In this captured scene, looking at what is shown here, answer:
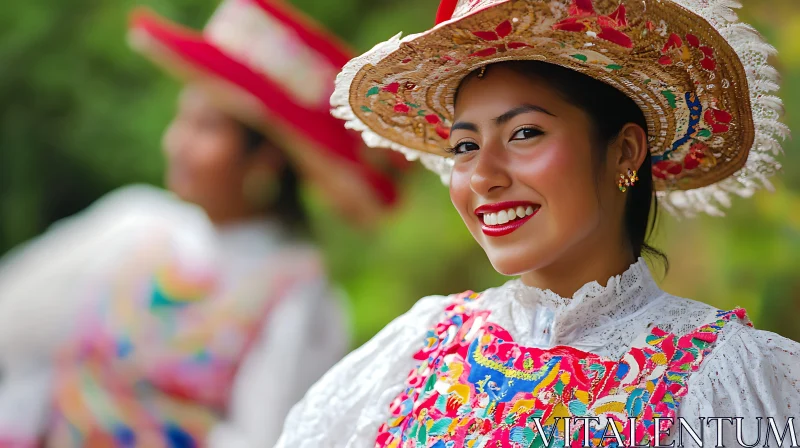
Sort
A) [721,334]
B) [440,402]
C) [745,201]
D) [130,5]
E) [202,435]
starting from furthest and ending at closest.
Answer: [130,5] → [202,435] → [745,201] → [440,402] → [721,334]

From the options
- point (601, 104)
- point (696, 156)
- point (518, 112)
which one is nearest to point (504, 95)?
point (518, 112)

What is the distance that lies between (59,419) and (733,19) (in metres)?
2.14

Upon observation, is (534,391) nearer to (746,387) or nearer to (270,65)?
(746,387)

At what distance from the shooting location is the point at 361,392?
5.11 feet

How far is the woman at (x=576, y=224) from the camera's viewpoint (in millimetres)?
1242

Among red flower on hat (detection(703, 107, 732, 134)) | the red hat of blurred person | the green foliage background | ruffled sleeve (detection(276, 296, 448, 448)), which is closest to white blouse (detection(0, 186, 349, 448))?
the red hat of blurred person

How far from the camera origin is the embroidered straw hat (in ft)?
→ 4.11

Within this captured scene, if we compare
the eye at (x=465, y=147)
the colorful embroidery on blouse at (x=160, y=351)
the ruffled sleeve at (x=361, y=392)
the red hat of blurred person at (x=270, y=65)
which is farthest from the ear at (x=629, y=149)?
the colorful embroidery on blouse at (x=160, y=351)

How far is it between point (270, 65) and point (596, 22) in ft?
5.02

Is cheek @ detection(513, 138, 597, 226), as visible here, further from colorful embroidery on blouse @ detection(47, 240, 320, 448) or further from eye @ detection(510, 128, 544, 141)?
colorful embroidery on blouse @ detection(47, 240, 320, 448)

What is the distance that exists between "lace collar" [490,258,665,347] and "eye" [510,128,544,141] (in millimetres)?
242

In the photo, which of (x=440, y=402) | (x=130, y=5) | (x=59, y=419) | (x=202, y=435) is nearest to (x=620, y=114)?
(x=440, y=402)

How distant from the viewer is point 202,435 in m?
2.60

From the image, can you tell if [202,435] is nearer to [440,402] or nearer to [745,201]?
[440,402]
